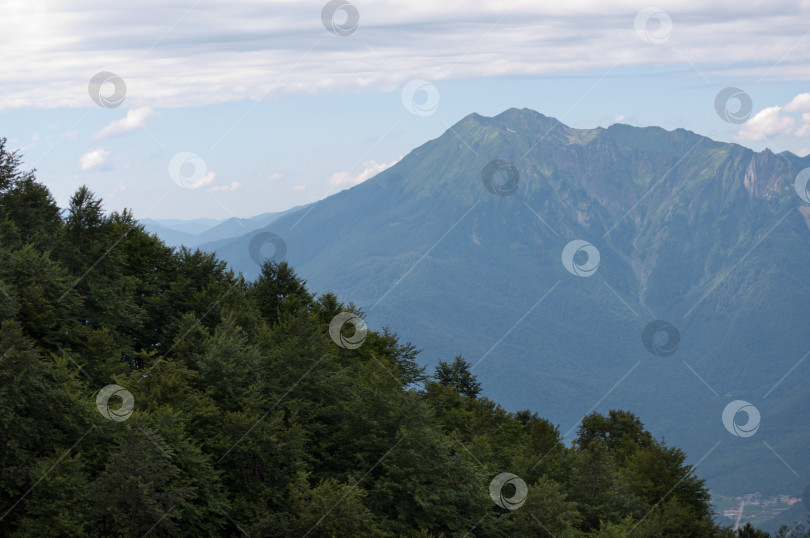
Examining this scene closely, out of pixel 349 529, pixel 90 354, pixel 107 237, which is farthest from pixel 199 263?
pixel 349 529

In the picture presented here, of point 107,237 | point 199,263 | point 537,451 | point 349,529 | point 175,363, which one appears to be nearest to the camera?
point 349,529

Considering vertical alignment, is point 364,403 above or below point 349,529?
above

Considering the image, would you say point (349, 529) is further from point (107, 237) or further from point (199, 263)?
point (199, 263)

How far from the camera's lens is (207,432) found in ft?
122

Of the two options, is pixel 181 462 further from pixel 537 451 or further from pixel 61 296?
pixel 537 451

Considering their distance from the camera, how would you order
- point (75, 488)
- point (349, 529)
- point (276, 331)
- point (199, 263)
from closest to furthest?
point (75, 488) < point (349, 529) < point (276, 331) < point (199, 263)

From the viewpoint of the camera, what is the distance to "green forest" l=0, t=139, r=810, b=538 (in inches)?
1232

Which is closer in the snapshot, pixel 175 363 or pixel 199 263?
pixel 175 363

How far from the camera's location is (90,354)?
4291 centimetres

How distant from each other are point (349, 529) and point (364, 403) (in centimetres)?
924

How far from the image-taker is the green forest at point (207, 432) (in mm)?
31297

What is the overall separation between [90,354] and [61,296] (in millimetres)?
4222

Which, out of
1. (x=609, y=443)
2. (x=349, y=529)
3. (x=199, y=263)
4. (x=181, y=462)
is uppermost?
(x=609, y=443)

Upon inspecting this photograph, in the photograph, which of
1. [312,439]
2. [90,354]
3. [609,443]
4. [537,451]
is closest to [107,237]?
[90,354]
